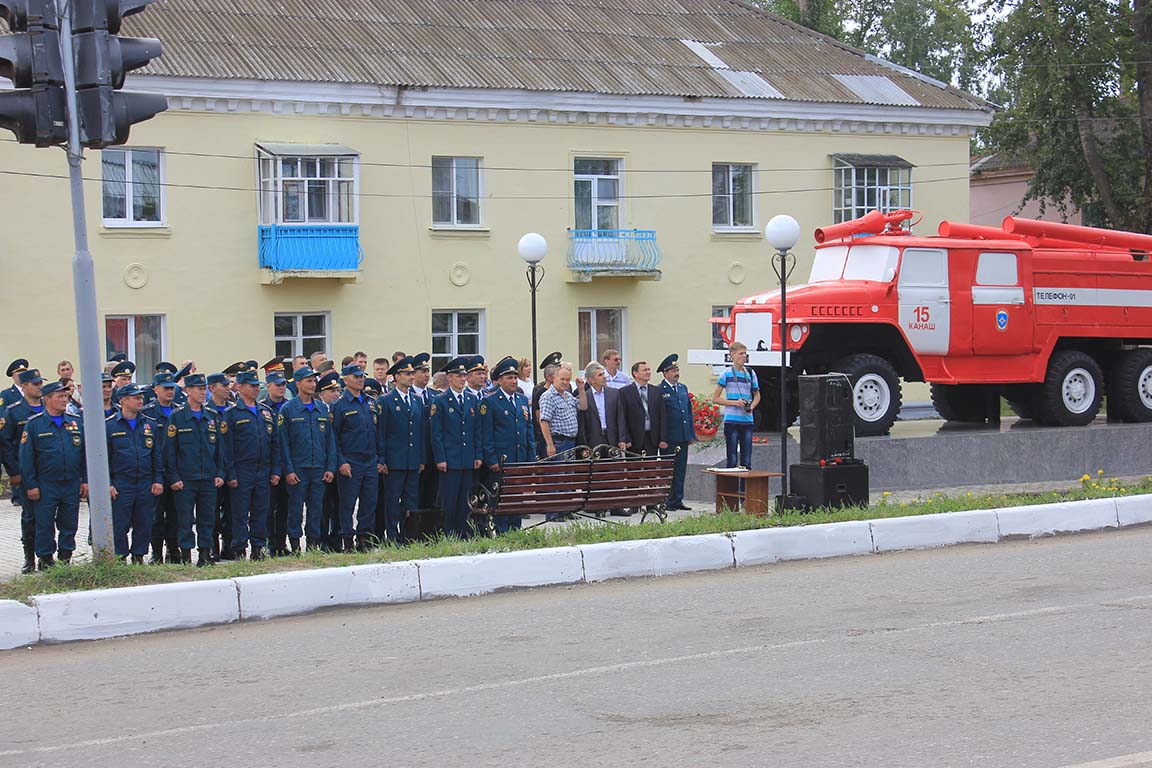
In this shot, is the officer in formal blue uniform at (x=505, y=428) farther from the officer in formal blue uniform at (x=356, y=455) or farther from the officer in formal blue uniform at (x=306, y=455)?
the officer in formal blue uniform at (x=306, y=455)

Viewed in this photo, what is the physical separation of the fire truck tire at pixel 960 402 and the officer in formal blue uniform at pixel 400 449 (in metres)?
10.8

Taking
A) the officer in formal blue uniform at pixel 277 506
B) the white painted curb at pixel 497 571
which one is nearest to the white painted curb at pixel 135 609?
the white painted curb at pixel 497 571

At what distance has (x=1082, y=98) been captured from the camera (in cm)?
3759

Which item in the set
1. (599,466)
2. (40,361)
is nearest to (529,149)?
(40,361)

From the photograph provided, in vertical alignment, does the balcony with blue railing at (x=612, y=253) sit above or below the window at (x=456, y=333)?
above

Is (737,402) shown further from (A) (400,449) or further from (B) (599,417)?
(A) (400,449)

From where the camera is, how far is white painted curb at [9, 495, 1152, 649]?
31.4 ft

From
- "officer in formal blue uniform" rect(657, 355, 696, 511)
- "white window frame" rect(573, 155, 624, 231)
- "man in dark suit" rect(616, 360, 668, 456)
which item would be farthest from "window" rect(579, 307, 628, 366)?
"man in dark suit" rect(616, 360, 668, 456)

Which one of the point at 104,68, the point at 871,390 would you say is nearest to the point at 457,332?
the point at 871,390

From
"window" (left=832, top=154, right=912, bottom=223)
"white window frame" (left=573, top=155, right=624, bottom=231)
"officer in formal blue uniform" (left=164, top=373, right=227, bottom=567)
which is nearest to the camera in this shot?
"officer in formal blue uniform" (left=164, top=373, right=227, bottom=567)

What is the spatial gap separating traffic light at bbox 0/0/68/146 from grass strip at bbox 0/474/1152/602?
291 cm

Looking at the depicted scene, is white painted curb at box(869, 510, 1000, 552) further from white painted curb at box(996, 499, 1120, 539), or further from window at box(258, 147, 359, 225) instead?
window at box(258, 147, 359, 225)

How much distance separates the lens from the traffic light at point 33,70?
9.66 metres

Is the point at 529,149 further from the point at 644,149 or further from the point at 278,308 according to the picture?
the point at 278,308
